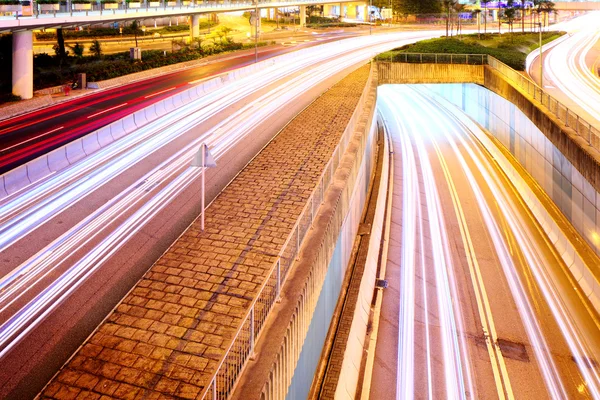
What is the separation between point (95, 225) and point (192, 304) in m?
6.31

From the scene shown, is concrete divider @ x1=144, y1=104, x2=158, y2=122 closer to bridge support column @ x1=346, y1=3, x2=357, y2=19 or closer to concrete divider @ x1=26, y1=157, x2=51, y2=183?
concrete divider @ x1=26, y1=157, x2=51, y2=183

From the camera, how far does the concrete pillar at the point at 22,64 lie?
33625 mm

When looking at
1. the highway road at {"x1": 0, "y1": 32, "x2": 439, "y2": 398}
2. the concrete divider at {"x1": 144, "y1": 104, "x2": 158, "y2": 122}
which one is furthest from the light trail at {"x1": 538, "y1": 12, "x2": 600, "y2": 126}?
the concrete divider at {"x1": 144, "y1": 104, "x2": 158, "y2": 122}

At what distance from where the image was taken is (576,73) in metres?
44.8

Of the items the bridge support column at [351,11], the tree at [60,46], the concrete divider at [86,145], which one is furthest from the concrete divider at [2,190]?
the bridge support column at [351,11]

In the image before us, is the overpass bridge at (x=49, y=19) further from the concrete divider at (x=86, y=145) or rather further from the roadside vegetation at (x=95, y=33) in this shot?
the roadside vegetation at (x=95, y=33)

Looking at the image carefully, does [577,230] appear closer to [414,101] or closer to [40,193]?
[40,193]

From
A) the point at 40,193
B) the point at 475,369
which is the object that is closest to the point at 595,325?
the point at 475,369

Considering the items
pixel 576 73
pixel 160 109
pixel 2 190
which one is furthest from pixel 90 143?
pixel 576 73

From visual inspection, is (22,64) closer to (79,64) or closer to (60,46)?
(79,64)

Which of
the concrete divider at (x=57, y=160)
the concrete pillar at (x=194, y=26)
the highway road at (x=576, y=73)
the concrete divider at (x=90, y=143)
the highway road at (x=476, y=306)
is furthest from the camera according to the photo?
the concrete pillar at (x=194, y=26)

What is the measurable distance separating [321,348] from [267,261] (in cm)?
263

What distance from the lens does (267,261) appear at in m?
12.0

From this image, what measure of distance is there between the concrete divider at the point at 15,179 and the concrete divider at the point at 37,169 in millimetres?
196
